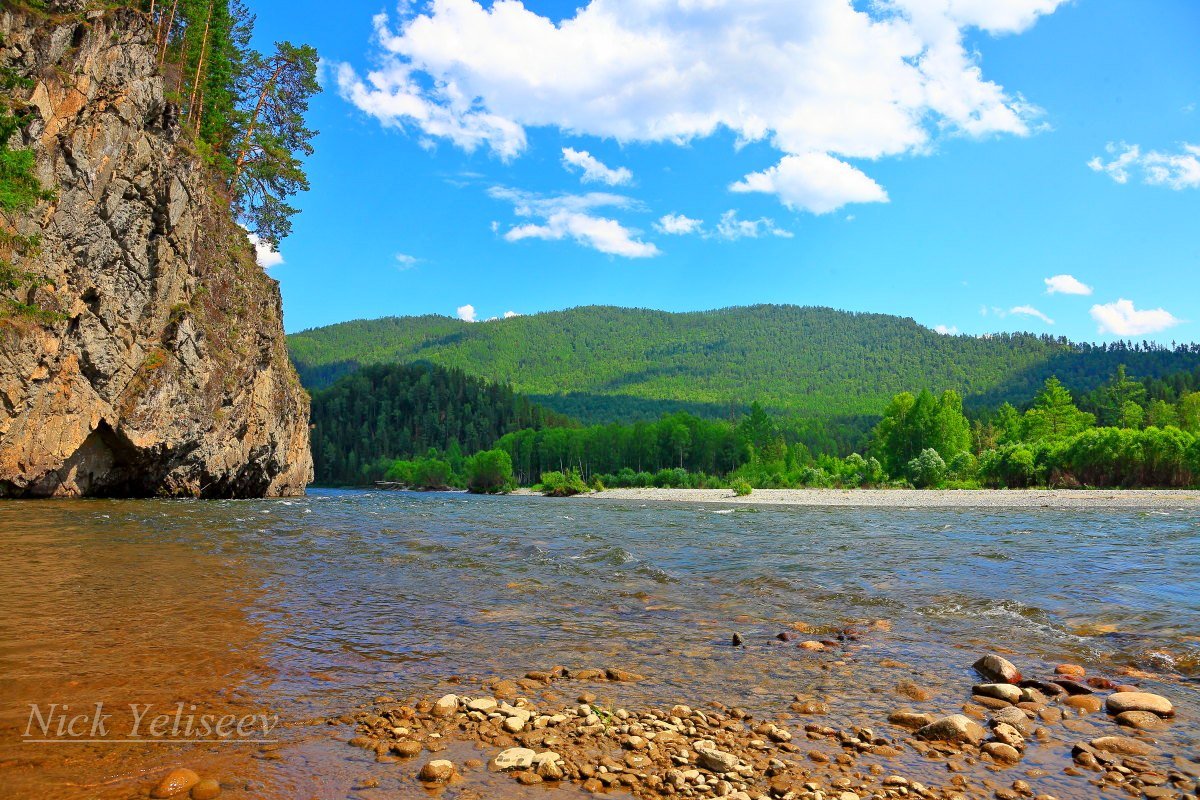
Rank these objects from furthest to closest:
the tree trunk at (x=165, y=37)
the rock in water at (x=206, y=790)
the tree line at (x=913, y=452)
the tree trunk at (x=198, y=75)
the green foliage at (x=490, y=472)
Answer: the green foliage at (x=490, y=472)
the tree line at (x=913, y=452)
the tree trunk at (x=198, y=75)
the tree trunk at (x=165, y=37)
the rock in water at (x=206, y=790)

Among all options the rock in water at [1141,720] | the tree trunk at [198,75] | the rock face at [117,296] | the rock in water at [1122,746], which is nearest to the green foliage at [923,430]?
the rock face at [117,296]

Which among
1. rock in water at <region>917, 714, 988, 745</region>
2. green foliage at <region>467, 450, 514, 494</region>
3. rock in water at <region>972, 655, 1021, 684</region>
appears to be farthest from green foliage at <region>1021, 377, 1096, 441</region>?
rock in water at <region>917, 714, 988, 745</region>

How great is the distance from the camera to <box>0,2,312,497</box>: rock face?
30094mm

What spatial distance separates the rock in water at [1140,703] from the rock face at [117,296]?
126ft

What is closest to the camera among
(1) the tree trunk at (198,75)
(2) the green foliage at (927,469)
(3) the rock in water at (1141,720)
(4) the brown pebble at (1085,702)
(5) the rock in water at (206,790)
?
(5) the rock in water at (206,790)

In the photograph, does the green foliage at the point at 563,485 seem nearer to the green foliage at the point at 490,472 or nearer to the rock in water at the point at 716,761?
the green foliage at the point at 490,472

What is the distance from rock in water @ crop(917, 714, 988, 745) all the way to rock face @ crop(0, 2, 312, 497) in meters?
37.1

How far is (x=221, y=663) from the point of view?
7.32 metres

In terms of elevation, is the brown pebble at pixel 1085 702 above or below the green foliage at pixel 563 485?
above

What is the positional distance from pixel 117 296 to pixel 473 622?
118ft

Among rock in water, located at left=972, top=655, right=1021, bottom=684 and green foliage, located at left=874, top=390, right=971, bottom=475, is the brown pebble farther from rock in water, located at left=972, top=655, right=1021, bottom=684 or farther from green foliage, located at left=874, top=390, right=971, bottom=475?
green foliage, located at left=874, top=390, right=971, bottom=475

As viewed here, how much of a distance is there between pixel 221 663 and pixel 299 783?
11.7ft

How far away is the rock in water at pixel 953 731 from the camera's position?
5703mm

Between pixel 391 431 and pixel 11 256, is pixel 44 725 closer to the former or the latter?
pixel 11 256
